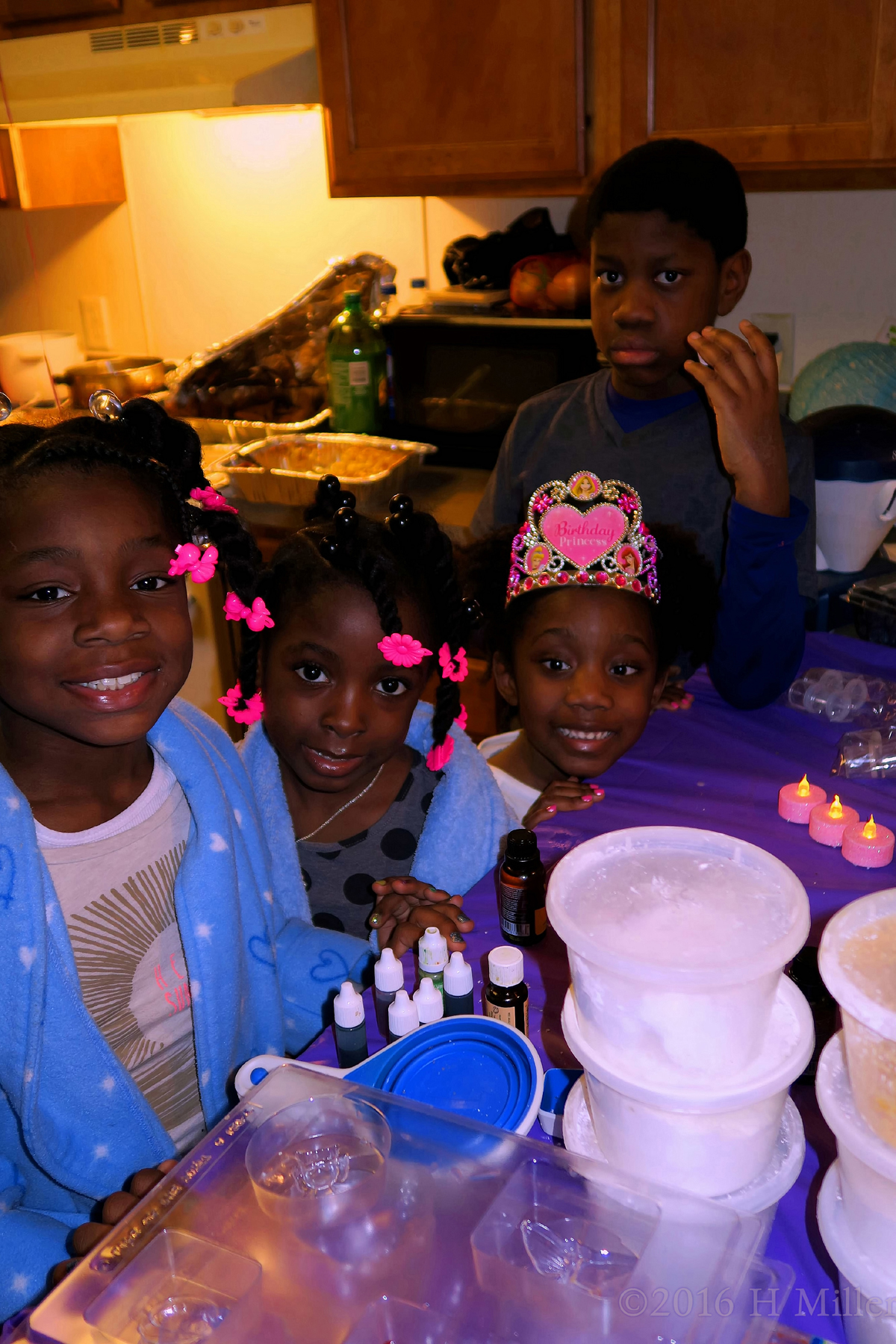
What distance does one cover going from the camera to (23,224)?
3137 mm

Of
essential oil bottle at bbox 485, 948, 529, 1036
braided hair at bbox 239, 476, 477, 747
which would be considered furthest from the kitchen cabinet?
essential oil bottle at bbox 485, 948, 529, 1036

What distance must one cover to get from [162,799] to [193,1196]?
0.48 metres

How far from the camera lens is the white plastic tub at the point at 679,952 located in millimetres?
514

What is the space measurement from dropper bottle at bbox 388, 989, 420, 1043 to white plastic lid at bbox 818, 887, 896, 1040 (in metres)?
0.34

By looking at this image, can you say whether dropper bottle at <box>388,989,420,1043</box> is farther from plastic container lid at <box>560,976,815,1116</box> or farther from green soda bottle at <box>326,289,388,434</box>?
green soda bottle at <box>326,289,388,434</box>

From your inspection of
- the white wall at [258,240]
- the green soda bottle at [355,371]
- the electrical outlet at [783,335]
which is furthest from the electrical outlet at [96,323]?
the electrical outlet at [783,335]

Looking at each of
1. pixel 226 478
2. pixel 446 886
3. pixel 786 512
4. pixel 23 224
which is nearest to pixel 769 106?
pixel 786 512

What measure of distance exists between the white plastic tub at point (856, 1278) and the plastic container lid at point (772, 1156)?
2 centimetres

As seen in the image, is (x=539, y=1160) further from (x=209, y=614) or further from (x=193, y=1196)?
(x=209, y=614)

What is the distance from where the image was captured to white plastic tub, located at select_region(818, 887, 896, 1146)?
484 millimetres

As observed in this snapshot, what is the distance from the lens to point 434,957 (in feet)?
2.69

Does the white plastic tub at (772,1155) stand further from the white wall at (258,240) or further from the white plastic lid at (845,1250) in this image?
the white wall at (258,240)

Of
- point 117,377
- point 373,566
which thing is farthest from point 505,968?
point 117,377

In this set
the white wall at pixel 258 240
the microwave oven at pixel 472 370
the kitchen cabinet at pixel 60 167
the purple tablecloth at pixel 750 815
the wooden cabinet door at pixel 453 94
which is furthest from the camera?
the kitchen cabinet at pixel 60 167
